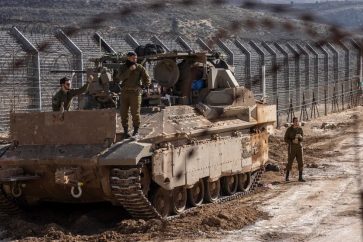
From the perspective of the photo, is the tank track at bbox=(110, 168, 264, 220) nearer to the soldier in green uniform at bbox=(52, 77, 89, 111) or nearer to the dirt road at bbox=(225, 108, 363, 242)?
the dirt road at bbox=(225, 108, 363, 242)

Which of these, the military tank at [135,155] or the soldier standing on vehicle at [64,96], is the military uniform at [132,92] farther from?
the soldier standing on vehicle at [64,96]

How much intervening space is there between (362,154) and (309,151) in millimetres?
1479

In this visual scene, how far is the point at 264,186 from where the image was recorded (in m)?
13.8

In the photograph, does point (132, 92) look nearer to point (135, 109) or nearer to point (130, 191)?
point (135, 109)

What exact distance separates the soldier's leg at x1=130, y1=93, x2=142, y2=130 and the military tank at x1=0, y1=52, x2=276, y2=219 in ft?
0.64

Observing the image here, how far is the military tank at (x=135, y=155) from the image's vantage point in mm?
9250

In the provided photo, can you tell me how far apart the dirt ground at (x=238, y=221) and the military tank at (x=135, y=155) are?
37 cm

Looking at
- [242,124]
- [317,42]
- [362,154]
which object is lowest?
[362,154]

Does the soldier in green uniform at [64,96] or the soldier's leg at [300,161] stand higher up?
the soldier in green uniform at [64,96]

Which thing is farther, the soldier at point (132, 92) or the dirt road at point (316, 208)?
Result: the soldier at point (132, 92)

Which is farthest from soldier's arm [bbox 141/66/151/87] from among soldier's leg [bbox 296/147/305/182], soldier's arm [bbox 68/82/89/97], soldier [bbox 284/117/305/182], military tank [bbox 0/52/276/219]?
soldier [bbox 284/117/305/182]

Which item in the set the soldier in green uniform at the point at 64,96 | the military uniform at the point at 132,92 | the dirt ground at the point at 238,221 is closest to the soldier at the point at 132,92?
the military uniform at the point at 132,92

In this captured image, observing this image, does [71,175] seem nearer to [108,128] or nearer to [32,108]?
[108,128]

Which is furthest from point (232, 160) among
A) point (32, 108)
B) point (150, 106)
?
point (32, 108)
